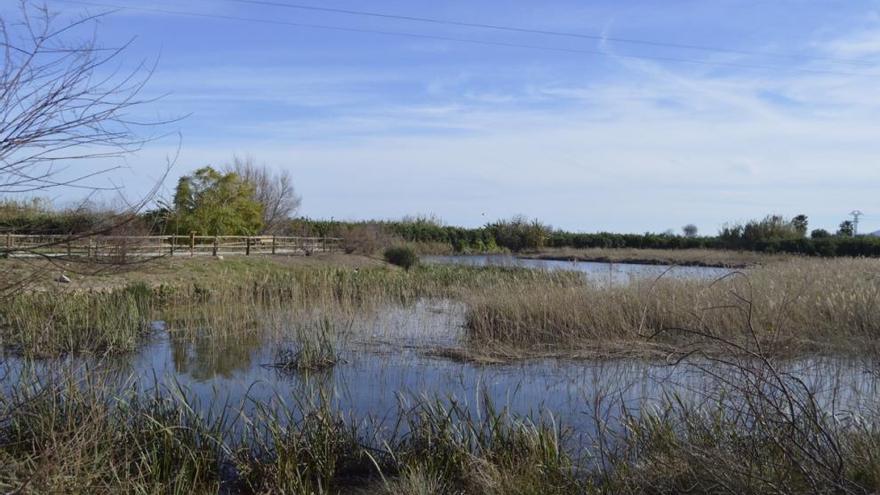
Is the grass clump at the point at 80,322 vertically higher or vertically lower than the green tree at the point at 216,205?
lower

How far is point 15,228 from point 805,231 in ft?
162

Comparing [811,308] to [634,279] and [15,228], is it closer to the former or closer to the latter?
[634,279]

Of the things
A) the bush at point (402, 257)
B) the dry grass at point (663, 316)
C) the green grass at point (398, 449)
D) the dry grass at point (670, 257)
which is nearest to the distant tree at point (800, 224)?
the dry grass at point (670, 257)

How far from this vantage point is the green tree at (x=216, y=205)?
33.1m

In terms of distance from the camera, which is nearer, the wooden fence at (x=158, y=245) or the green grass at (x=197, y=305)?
the wooden fence at (x=158, y=245)

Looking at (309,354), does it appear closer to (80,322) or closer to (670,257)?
(80,322)

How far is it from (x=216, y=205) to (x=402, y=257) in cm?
854

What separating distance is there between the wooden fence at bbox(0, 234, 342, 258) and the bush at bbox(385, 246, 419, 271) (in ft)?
11.3

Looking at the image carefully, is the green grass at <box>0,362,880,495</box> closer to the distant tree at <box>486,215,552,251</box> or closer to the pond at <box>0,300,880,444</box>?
the pond at <box>0,300,880,444</box>

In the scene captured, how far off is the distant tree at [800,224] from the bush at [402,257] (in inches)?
952

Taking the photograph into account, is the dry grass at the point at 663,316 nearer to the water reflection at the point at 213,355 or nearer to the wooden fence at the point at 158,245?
the water reflection at the point at 213,355

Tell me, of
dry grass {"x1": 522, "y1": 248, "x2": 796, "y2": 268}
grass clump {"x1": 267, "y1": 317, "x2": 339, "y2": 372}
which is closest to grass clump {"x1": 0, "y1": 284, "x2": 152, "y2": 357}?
grass clump {"x1": 267, "y1": 317, "x2": 339, "y2": 372}

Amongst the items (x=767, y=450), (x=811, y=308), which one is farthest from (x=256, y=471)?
(x=811, y=308)

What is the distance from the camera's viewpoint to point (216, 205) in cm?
3400
